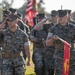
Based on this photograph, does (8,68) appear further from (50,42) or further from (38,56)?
(38,56)

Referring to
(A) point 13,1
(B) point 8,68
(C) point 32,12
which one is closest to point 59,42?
(B) point 8,68

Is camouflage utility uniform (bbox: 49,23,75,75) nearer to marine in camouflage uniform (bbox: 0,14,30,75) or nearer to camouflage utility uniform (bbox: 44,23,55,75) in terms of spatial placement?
marine in camouflage uniform (bbox: 0,14,30,75)

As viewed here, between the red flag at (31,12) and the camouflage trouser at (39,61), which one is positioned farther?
the red flag at (31,12)

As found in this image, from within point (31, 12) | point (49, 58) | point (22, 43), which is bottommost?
point (31, 12)

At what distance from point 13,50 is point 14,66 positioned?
0.37 m

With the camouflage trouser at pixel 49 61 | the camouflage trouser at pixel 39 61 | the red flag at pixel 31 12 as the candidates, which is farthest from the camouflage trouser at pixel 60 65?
the red flag at pixel 31 12

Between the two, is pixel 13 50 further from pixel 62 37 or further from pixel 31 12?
pixel 31 12

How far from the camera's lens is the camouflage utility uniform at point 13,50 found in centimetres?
970

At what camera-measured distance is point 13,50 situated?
9711 millimetres

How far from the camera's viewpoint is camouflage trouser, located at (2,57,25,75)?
970 centimetres

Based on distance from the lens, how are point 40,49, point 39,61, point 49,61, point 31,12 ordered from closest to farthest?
point 49,61 < point 39,61 < point 40,49 < point 31,12

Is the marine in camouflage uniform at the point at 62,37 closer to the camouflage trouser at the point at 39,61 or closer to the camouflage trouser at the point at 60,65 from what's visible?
the camouflage trouser at the point at 60,65

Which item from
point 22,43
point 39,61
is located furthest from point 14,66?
point 39,61

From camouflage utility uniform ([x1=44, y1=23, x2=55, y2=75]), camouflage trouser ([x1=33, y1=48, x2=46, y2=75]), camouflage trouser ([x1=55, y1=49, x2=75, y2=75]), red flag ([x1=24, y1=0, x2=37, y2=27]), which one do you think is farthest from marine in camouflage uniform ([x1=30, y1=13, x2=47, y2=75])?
red flag ([x1=24, y1=0, x2=37, y2=27])
